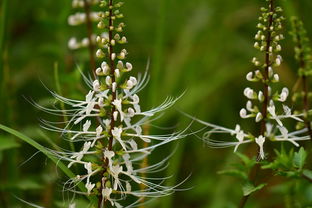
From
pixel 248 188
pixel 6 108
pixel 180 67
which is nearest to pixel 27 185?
pixel 6 108

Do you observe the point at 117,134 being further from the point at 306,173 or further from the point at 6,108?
the point at 6,108

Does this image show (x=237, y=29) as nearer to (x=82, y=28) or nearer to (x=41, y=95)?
(x=82, y=28)

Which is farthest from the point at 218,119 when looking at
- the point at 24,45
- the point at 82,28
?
the point at 24,45

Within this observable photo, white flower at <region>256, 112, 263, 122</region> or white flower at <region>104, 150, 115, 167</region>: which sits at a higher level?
white flower at <region>256, 112, 263, 122</region>

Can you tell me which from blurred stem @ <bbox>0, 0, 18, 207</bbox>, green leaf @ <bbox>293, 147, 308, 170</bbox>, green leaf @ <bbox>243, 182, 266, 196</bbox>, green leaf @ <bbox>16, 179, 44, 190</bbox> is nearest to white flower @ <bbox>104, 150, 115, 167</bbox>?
green leaf @ <bbox>243, 182, 266, 196</bbox>

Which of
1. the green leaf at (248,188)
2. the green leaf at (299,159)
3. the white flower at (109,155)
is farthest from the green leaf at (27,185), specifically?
the green leaf at (299,159)

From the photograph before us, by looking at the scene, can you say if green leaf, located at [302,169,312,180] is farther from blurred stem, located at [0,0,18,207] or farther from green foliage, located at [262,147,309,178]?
blurred stem, located at [0,0,18,207]

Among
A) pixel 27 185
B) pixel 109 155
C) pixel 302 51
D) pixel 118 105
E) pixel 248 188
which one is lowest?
pixel 27 185

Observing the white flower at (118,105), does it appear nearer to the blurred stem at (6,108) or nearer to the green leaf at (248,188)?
the green leaf at (248,188)

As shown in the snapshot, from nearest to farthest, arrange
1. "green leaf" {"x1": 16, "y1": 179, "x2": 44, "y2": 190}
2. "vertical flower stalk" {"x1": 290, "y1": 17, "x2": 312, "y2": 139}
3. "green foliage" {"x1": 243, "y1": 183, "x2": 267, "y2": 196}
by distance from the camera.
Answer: "vertical flower stalk" {"x1": 290, "y1": 17, "x2": 312, "y2": 139}, "green foliage" {"x1": 243, "y1": 183, "x2": 267, "y2": 196}, "green leaf" {"x1": 16, "y1": 179, "x2": 44, "y2": 190}
